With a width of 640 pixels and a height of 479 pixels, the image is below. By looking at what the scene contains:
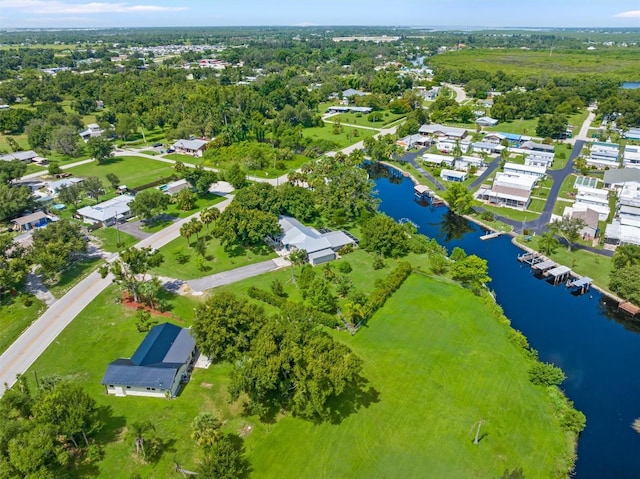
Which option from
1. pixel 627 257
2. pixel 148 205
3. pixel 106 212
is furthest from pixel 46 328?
pixel 627 257

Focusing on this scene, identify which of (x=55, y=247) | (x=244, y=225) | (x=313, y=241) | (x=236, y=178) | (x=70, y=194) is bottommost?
(x=313, y=241)

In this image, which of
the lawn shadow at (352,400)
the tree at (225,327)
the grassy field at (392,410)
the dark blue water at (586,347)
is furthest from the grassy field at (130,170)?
the lawn shadow at (352,400)

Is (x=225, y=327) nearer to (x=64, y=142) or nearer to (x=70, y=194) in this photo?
(x=70, y=194)

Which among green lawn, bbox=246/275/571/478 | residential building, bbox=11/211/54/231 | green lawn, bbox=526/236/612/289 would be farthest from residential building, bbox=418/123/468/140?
residential building, bbox=11/211/54/231

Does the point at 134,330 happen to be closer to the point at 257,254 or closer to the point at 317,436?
the point at 257,254

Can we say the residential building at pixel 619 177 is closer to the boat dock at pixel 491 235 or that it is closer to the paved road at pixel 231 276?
the boat dock at pixel 491 235
